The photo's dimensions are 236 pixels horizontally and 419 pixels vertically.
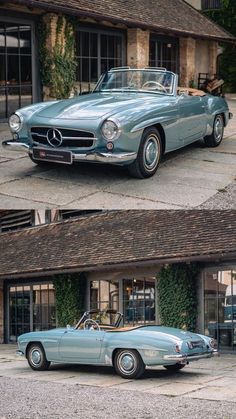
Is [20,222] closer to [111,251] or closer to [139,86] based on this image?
[111,251]

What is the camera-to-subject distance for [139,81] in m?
11.3

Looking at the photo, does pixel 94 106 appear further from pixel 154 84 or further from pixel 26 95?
pixel 26 95

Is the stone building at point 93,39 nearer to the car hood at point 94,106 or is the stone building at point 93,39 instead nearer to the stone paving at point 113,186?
the stone paving at point 113,186

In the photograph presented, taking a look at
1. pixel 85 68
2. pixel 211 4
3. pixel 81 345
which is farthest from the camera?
pixel 211 4

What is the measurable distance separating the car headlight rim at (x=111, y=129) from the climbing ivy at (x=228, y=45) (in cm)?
2302

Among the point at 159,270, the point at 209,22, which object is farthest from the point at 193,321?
the point at 209,22

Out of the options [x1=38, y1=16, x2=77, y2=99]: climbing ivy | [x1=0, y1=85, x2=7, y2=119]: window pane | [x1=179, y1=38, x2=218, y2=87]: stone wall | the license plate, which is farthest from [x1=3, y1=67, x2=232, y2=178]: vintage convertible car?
[x1=179, y1=38, x2=218, y2=87]: stone wall

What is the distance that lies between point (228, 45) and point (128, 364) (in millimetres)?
26073

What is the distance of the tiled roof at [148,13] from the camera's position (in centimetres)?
1677

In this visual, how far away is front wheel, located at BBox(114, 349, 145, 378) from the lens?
7762mm

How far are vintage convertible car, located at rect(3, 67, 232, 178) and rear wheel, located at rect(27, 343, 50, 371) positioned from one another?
2.69 m

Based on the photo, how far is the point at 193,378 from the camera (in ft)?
25.7

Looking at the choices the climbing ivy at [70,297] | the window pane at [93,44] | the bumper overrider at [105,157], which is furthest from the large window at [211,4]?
the bumper overrider at [105,157]

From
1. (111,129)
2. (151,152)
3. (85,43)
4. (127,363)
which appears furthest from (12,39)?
(127,363)
